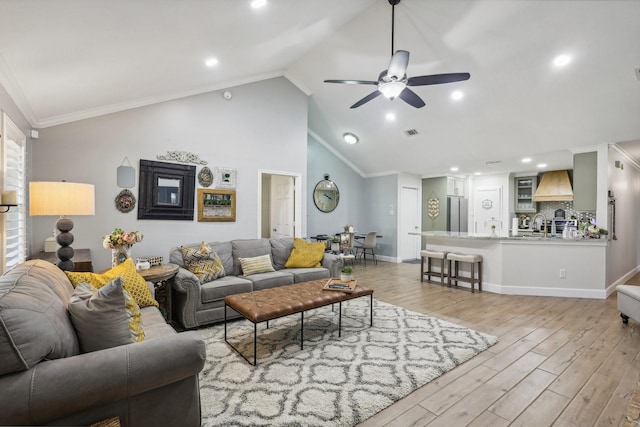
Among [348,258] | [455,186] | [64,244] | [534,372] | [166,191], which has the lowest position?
[534,372]

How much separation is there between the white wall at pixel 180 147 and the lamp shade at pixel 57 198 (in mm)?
1538

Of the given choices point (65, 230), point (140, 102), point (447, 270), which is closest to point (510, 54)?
point (447, 270)

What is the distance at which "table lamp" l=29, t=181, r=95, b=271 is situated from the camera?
8.30 ft

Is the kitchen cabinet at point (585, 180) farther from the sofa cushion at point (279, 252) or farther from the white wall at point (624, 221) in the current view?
the sofa cushion at point (279, 252)

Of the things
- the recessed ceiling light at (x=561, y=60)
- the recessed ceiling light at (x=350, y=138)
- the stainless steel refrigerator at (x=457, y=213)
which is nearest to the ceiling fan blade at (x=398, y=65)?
the recessed ceiling light at (x=561, y=60)

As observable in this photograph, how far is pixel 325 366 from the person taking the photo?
2494 mm

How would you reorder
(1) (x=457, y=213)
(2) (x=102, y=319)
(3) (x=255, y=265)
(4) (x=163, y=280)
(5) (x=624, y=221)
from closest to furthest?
1. (2) (x=102, y=319)
2. (4) (x=163, y=280)
3. (3) (x=255, y=265)
4. (5) (x=624, y=221)
5. (1) (x=457, y=213)

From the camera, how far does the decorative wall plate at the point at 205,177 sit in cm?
480

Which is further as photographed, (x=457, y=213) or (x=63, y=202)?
(x=457, y=213)

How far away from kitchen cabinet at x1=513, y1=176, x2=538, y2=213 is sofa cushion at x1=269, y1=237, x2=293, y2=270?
6367 millimetres

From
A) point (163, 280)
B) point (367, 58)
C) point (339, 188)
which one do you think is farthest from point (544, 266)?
point (163, 280)

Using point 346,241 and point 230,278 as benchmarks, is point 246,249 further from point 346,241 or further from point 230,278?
point 346,241

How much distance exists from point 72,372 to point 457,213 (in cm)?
840

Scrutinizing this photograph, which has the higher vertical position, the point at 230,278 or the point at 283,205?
the point at 283,205
